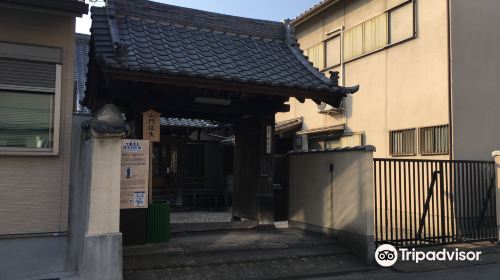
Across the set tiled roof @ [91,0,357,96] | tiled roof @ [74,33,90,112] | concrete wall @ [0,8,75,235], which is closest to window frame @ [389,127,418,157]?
tiled roof @ [91,0,357,96]

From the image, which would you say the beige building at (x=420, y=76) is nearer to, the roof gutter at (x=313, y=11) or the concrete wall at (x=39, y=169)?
the roof gutter at (x=313, y=11)

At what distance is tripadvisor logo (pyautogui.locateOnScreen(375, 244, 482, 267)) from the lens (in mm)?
9273

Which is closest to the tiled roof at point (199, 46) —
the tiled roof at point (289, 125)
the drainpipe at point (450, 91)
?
the drainpipe at point (450, 91)

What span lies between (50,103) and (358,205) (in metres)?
6.38

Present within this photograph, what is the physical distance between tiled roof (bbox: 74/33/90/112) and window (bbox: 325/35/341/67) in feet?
30.9

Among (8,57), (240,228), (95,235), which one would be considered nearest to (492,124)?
(240,228)

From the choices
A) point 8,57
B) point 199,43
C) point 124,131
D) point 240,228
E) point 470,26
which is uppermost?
Result: point 470,26

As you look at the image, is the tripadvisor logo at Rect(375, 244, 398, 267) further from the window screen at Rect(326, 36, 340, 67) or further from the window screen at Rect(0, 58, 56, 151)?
the window screen at Rect(326, 36, 340, 67)

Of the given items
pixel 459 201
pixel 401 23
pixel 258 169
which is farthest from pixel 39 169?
pixel 401 23

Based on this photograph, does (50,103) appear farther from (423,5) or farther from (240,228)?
(423,5)

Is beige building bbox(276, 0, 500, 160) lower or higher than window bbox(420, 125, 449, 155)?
higher

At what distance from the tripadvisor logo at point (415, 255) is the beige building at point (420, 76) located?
3.12 m

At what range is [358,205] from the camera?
30.9ft

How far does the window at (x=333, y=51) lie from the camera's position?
686 inches
